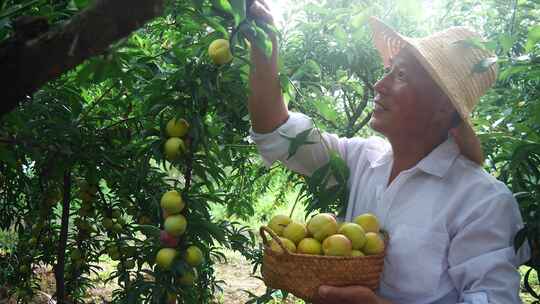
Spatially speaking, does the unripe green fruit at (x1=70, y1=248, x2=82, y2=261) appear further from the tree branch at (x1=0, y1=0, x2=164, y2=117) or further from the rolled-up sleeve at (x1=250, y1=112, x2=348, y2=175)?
the tree branch at (x1=0, y1=0, x2=164, y2=117)

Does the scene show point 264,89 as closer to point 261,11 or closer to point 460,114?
point 261,11

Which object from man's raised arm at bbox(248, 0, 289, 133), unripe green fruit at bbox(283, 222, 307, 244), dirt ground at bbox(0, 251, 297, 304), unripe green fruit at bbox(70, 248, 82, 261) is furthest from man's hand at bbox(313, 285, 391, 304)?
dirt ground at bbox(0, 251, 297, 304)

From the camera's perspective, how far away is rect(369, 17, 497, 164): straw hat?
67.7 inches

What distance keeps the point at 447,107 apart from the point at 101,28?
1454 mm

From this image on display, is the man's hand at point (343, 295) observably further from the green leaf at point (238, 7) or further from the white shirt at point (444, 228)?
the green leaf at point (238, 7)

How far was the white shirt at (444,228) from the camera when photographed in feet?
5.02

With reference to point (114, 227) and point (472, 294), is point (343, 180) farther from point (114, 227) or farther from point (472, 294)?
point (114, 227)

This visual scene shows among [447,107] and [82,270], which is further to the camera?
[82,270]

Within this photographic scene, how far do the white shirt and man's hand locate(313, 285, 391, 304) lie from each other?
0.74 ft

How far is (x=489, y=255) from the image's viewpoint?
1.53 meters

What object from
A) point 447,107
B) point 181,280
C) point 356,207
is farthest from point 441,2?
point 181,280

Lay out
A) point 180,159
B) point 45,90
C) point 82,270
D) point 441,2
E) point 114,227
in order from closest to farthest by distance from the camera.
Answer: point 180,159, point 45,90, point 114,227, point 82,270, point 441,2

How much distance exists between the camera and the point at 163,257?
4.64 feet

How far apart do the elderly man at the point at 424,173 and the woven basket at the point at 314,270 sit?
0.03 metres
